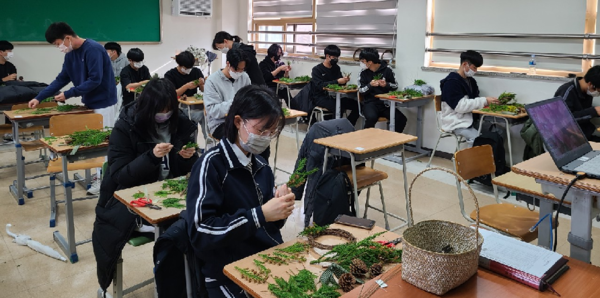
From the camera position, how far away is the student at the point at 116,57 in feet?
23.7

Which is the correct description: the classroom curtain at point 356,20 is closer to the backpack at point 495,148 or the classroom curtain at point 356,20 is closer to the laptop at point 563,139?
the backpack at point 495,148

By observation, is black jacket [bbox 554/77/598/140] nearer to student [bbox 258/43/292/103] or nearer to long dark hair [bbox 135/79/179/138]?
long dark hair [bbox 135/79/179/138]

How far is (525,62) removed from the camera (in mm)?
5508

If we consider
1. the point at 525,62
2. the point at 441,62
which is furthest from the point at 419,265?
the point at 441,62

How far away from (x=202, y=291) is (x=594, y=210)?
149 cm

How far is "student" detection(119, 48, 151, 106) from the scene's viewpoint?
6.54 metres

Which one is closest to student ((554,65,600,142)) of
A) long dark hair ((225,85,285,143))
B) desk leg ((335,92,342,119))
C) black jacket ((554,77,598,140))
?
black jacket ((554,77,598,140))

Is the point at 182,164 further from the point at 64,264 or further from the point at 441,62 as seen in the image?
the point at 441,62

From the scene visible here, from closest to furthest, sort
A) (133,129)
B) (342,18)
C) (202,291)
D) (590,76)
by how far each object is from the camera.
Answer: (202,291)
(133,129)
(590,76)
(342,18)

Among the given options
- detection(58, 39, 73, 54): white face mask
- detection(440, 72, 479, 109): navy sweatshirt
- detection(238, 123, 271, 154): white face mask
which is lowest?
detection(238, 123, 271, 154): white face mask

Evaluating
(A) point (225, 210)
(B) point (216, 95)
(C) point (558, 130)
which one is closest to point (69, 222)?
(B) point (216, 95)

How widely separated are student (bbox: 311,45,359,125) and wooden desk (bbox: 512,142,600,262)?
5.23 metres

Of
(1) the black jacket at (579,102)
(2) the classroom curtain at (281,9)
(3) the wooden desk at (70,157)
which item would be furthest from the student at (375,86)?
(3) the wooden desk at (70,157)

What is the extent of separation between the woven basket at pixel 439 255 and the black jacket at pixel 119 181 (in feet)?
4.97
